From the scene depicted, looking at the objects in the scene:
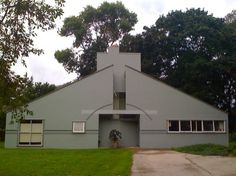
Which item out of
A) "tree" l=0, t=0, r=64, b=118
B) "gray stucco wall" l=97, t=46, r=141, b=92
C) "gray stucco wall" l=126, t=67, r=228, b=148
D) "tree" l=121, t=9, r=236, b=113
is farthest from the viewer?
"tree" l=121, t=9, r=236, b=113

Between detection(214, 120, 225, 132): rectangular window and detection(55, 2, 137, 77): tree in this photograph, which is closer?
detection(214, 120, 225, 132): rectangular window

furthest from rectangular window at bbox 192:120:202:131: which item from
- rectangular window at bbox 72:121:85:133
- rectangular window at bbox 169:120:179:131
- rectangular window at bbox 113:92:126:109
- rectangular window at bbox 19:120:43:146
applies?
rectangular window at bbox 19:120:43:146

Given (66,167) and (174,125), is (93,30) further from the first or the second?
(66,167)

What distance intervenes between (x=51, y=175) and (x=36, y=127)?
19348mm

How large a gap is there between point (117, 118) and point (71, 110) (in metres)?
3.92

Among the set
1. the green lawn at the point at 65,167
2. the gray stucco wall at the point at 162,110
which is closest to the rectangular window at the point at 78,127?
the gray stucco wall at the point at 162,110

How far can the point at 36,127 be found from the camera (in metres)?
34.6

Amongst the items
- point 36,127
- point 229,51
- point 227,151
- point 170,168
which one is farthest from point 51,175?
point 229,51

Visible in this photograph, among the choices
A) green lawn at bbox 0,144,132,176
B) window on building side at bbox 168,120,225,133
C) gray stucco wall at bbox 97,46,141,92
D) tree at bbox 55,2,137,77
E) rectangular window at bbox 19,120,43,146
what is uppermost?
tree at bbox 55,2,137,77

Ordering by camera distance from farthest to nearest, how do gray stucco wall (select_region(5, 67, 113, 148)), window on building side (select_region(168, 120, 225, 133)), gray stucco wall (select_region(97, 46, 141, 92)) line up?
gray stucco wall (select_region(97, 46, 141, 92))
window on building side (select_region(168, 120, 225, 133))
gray stucco wall (select_region(5, 67, 113, 148))

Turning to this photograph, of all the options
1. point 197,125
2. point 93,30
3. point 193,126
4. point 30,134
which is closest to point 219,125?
point 197,125

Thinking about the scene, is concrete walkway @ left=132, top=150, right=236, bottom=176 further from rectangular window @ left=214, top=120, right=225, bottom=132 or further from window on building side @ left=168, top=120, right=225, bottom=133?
rectangular window @ left=214, top=120, right=225, bottom=132

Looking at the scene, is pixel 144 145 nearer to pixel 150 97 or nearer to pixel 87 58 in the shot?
pixel 150 97

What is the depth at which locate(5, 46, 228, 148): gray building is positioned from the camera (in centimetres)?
3438
